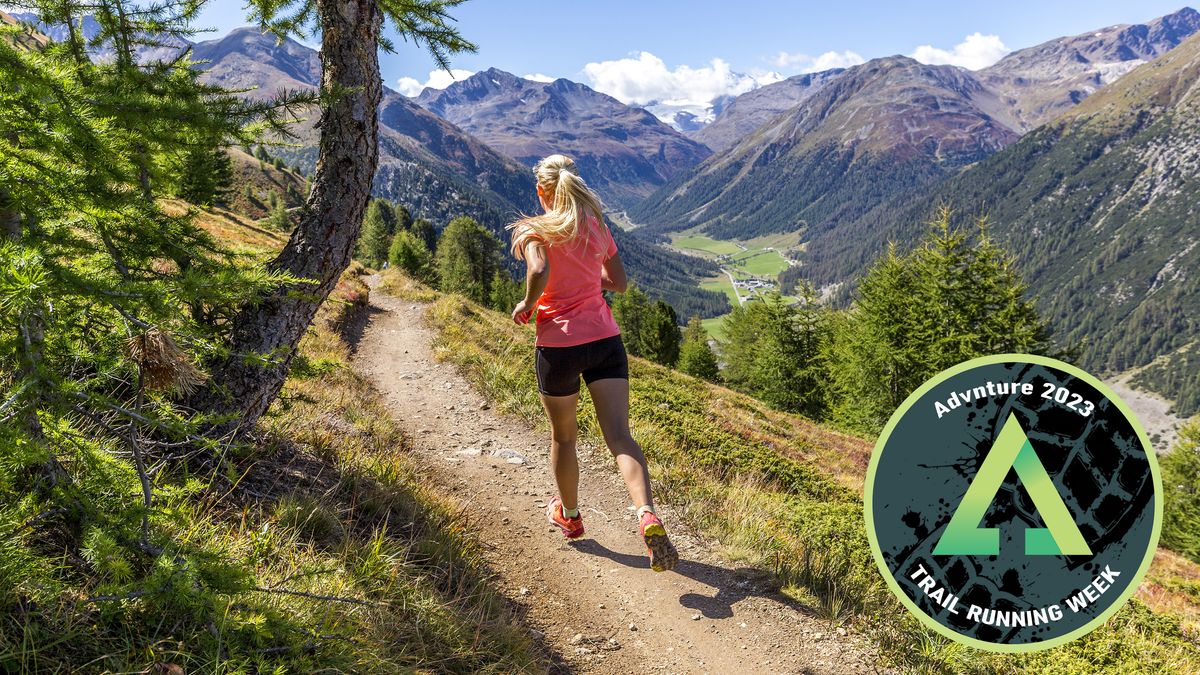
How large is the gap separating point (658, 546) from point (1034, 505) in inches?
109

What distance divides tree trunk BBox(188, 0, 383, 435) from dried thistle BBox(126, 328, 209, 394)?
5.90 feet

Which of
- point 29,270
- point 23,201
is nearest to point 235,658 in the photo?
point 29,270

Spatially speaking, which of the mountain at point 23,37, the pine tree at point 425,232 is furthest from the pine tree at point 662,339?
the mountain at point 23,37

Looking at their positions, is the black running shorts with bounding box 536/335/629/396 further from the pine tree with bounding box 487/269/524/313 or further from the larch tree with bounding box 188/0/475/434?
the pine tree with bounding box 487/269/524/313

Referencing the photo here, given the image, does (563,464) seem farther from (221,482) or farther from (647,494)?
(221,482)


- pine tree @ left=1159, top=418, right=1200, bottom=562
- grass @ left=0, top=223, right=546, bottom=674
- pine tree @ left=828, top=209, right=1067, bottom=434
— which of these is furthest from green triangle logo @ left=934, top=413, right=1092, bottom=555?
pine tree @ left=1159, top=418, right=1200, bottom=562

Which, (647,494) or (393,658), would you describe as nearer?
(393,658)

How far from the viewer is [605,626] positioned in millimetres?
4723

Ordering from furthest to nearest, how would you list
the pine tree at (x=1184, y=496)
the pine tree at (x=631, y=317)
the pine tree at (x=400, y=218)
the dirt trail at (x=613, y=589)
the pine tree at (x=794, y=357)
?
1. the pine tree at (x=400, y=218)
2. the pine tree at (x=631, y=317)
3. the pine tree at (x=794, y=357)
4. the pine tree at (x=1184, y=496)
5. the dirt trail at (x=613, y=589)

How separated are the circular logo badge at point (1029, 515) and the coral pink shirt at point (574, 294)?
2.80m

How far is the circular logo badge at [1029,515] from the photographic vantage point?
13.2ft

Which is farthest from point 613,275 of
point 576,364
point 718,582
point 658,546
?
point 718,582

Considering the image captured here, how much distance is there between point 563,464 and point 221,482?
2.81 metres

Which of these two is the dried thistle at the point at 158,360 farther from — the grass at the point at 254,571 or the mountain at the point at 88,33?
the mountain at the point at 88,33
